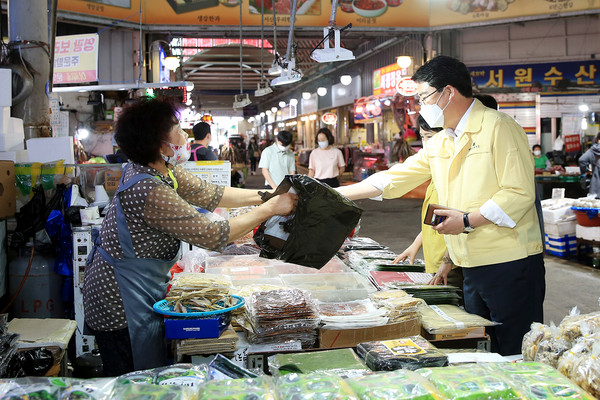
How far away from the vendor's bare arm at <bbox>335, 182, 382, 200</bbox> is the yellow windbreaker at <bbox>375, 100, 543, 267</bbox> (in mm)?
446

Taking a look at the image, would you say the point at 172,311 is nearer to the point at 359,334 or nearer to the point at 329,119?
the point at 359,334

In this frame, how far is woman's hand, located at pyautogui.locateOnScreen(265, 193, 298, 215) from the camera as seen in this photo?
2.49 metres

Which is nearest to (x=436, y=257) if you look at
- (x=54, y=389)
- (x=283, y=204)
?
(x=283, y=204)

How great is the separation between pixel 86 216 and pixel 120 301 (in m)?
2.51

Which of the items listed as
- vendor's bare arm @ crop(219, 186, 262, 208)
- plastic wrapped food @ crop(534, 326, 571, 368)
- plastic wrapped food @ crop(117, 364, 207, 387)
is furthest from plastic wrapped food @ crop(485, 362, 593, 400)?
vendor's bare arm @ crop(219, 186, 262, 208)

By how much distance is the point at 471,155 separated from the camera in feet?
8.88

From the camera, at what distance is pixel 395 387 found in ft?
4.71

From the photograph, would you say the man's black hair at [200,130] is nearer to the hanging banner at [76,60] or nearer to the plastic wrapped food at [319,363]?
the hanging banner at [76,60]

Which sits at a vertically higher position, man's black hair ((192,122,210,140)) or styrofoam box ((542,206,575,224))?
man's black hair ((192,122,210,140))

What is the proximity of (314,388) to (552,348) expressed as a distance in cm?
94

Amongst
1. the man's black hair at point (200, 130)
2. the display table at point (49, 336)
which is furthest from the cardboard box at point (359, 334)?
the man's black hair at point (200, 130)

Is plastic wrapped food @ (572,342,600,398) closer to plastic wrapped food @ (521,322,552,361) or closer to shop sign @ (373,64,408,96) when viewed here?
plastic wrapped food @ (521,322,552,361)

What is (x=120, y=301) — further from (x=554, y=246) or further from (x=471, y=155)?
(x=554, y=246)

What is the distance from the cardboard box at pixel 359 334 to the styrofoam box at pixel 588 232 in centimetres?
625
